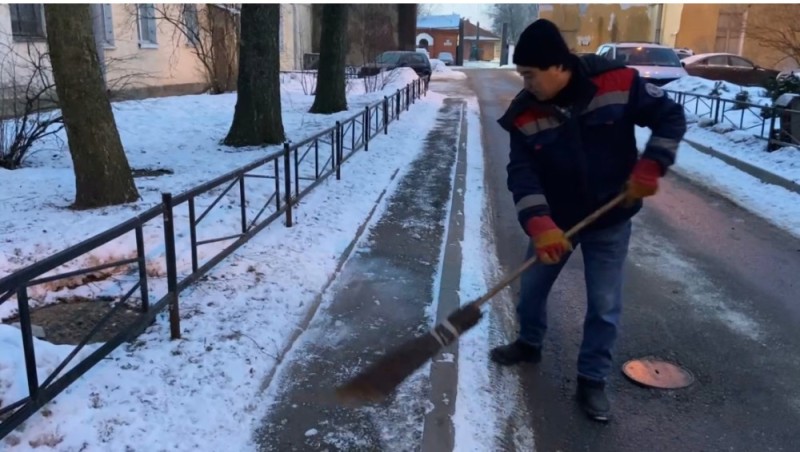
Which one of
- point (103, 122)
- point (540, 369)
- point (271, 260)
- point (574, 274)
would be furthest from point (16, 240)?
point (574, 274)

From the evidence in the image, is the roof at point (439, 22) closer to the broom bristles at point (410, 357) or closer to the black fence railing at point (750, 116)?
the black fence railing at point (750, 116)

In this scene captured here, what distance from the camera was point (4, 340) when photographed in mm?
3363

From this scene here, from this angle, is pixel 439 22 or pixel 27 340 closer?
pixel 27 340

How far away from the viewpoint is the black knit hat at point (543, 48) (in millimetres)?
2984

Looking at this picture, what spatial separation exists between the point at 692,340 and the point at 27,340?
378 centimetres

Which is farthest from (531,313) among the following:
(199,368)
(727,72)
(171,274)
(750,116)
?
(727,72)

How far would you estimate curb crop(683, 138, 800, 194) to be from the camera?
8672 millimetres

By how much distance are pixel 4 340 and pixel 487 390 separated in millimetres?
2504

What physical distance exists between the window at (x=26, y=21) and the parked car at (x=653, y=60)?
579 inches

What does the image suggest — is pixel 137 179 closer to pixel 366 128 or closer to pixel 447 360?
pixel 366 128

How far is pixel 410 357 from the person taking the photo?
129 inches

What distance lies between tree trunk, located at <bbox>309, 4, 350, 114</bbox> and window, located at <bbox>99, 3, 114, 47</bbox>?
17.4 ft

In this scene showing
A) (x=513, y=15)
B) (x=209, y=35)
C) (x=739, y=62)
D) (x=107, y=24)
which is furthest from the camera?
(x=513, y=15)

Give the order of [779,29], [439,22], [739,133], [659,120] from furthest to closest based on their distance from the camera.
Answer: [439,22]
[779,29]
[739,133]
[659,120]
